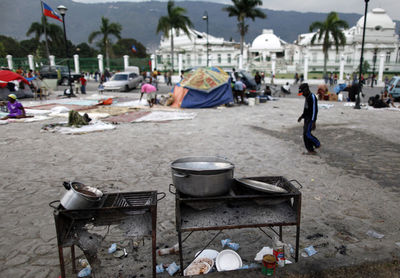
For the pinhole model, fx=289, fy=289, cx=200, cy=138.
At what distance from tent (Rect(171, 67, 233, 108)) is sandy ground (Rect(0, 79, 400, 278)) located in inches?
119

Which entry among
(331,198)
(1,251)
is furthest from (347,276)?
(1,251)

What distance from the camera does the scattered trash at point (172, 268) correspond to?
114 inches

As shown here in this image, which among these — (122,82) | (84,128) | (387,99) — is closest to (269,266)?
(84,128)

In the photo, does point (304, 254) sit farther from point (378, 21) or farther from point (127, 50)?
point (127, 50)

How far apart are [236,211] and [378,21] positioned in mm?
70596

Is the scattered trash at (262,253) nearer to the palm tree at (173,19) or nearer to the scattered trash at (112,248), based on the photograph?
the scattered trash at (112,248)

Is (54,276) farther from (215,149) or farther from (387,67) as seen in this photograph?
(387,67)

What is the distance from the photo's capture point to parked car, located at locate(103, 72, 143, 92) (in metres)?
22.3

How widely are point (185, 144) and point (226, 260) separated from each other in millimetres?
5140

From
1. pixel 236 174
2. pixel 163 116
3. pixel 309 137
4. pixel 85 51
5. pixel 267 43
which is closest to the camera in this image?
pixel 236 174

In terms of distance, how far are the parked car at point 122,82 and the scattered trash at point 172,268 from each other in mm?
20841

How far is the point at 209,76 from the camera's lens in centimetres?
1452

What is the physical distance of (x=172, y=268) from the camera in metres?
2.93

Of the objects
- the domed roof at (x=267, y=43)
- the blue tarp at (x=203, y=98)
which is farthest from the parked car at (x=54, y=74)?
the domed roof at (x=267, y=43)
